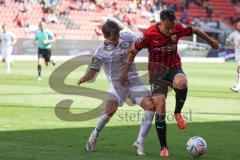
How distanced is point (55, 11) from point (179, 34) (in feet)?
132

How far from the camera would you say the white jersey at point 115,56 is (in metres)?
9.37

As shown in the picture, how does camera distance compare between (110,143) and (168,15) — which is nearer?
(168,15)

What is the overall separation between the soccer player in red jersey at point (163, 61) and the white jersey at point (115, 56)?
0.32m

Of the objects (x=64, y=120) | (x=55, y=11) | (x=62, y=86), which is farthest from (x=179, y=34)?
(x=55, y=11)

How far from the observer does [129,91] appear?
31.1 feet

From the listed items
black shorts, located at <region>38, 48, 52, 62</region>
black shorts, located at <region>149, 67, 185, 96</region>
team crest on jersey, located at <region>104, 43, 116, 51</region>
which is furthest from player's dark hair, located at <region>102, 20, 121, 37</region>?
black shorts, located at <region>38, 48, 52, 62</region>

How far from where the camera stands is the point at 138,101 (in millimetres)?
9312

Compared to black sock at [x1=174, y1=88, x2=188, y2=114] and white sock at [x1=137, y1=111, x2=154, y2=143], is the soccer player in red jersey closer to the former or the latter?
black sock at [x1=174, y1=88, x2=188, y2=114]

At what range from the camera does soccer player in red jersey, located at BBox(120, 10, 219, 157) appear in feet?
29.5

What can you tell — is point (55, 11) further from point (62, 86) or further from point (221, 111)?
point (221, 111)

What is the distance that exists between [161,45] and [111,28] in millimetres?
749

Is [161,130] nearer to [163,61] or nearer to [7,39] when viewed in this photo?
[163,61]

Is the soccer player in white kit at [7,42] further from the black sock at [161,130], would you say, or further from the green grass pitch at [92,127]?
the black sock at [161,130]

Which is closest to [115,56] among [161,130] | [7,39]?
[161,130]
